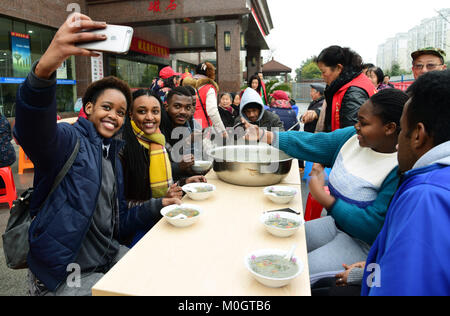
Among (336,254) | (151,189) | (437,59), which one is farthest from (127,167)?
(437,59)

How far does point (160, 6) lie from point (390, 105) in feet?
32.9

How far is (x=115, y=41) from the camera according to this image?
0.98 meters

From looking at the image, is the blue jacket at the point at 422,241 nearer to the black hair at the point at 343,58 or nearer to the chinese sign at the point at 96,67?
the black hair at the point at 343,58

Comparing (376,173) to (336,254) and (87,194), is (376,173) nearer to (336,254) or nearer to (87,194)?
(336,254)

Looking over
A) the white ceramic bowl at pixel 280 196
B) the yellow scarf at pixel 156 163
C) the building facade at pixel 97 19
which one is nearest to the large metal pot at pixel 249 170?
the white ceramic bowl at pixel 280 196

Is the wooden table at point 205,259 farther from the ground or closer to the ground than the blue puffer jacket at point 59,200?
closer to the ground

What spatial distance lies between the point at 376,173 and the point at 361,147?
231mm

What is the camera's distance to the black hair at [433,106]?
0.93 metres

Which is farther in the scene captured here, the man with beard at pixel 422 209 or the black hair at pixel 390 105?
the black hair at pixel 390 105

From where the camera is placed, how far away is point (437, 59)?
11.0ft

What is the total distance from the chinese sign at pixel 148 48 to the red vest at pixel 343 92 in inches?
486

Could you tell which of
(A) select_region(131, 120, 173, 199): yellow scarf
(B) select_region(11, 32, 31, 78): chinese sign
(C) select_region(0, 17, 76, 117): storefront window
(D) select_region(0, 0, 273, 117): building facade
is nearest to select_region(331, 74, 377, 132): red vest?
(A) select_region(131, 120, 173, 199): yellow scarf

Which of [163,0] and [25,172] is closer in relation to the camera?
[25,172]

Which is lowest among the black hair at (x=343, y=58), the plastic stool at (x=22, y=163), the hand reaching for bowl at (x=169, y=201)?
the plastic stool at (x=22, y=163)
